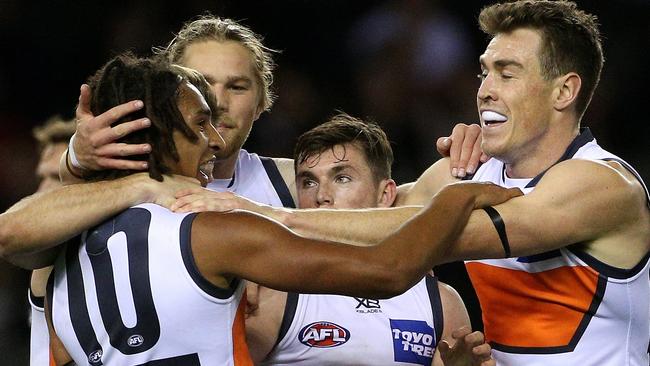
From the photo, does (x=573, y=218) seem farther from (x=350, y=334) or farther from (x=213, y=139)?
(x=213, y=139)

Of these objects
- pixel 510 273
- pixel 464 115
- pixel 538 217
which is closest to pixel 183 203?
pixel 538 217

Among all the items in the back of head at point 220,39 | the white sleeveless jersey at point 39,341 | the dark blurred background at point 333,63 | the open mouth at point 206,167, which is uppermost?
the dark blurred background at point 333,63

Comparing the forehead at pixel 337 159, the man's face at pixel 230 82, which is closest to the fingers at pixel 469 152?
the forehead at pixel 337 159

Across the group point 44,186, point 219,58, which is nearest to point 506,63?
point 219,58

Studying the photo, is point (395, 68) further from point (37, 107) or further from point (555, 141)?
point (555, 141)

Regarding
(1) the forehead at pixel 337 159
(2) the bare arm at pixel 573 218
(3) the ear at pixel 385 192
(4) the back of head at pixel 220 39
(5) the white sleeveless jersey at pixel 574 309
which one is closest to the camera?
(2) the bare arm at pixel 573 218

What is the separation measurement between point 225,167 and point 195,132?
203 cm

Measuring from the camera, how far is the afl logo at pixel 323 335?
4.02m

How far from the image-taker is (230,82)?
16.5 ft

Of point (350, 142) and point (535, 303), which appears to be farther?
point (350, 142)

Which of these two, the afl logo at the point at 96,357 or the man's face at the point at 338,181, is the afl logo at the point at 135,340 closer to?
the afl logo at the point at 96,357

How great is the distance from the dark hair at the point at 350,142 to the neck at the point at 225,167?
0.41 m

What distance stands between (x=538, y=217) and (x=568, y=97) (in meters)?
0.78

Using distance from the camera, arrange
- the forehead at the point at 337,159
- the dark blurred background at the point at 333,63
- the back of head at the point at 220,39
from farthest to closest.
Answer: the dark blurred background at the point at 333,63, the back of head at the point at 220,39, the forehead at the point at 337,159
